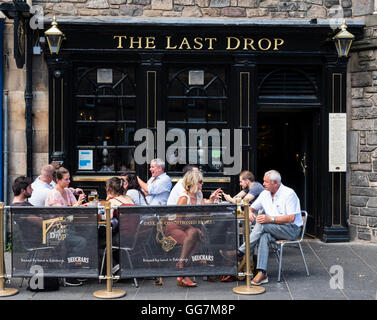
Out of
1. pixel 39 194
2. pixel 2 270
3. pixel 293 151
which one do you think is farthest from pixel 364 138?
pixel 2 270

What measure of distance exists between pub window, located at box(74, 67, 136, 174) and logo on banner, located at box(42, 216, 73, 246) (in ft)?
12.3

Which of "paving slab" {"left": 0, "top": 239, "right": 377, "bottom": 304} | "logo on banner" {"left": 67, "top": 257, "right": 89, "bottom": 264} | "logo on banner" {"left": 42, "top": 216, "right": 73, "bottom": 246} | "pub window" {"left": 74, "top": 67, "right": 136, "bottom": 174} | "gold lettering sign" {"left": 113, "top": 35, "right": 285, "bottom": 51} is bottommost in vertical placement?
"paving slab" {"left": 0, "top": 239, "right": 377, "bottom": 304}

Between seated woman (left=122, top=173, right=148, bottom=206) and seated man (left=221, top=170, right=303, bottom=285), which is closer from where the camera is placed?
seated man (left=221, top=170, right=303, bottom=285)

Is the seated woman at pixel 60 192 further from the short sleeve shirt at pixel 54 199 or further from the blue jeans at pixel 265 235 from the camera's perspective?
the blue jeans at pixel 265 235

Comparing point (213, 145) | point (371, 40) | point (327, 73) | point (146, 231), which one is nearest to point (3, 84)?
point (213, 145)

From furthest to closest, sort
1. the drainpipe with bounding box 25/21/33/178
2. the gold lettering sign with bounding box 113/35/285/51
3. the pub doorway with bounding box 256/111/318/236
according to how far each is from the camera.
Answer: the pub doorway with bounding box 256/111/318/236, the gold lettering sign with bounding box 113/35/285/51, the drainpipe with bounding box 25/21/33/178

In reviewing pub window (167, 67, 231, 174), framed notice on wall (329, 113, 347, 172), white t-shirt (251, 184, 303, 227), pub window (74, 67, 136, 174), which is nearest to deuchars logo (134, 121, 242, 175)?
pub window (167, 67, 231, 174)

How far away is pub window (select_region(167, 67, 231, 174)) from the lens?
1041 centimetres

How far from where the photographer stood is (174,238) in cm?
666

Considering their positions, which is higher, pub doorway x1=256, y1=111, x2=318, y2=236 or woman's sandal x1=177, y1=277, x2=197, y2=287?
pub doorway x1=256, y1=111, x2=318, y2=236

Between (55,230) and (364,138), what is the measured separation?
19.8 ft

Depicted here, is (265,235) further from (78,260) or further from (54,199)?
(54,199)

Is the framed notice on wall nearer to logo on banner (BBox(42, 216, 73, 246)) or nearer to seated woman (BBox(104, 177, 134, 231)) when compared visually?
seated woman (BBox(104, 177, 134, 231))

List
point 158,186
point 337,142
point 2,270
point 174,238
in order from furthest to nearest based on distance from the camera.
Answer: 1. point 337,142
2. point 158,186
3. point 2,270
4. point 174,238
